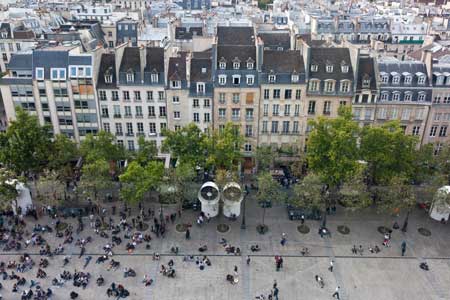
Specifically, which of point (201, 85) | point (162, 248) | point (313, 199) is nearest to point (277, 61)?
point (201, 85)

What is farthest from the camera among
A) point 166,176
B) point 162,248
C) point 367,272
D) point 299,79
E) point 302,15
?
point 302,15

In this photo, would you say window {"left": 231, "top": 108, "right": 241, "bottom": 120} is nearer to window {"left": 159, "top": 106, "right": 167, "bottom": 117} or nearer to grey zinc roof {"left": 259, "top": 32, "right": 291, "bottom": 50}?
window {"left": 159, "top": 106, "right": 167, "bottom": 117}

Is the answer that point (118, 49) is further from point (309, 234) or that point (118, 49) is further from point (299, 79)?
point (309, 234)

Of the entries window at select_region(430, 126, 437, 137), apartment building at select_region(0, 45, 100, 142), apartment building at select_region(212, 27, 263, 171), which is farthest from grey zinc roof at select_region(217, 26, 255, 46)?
window at select_region(430, 126, 437, 137)

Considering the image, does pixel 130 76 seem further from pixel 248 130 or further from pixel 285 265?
pixel 285 265

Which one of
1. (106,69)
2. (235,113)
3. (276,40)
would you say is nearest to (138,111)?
(106,69)
